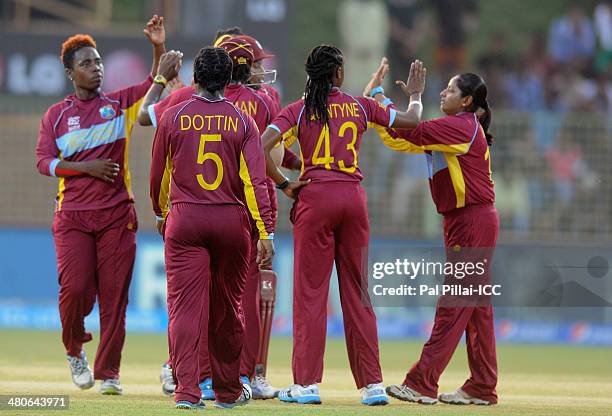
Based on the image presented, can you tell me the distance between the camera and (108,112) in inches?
409

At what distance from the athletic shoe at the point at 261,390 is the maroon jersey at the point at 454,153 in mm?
1907

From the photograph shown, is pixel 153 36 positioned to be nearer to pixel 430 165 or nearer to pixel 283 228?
pixel 430 165

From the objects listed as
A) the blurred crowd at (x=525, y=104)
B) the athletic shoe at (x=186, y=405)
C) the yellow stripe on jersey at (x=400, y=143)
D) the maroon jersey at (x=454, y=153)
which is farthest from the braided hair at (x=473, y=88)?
the blurred crowd at (x=525, y=104)

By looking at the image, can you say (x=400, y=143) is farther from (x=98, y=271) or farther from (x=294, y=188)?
(x=98, y=271)

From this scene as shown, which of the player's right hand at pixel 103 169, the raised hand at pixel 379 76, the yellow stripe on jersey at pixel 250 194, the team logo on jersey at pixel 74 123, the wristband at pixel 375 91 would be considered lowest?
the yellow stripe on jersey at pixel 250 194

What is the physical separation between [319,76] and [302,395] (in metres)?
2.31

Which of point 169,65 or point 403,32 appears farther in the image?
point 403,32

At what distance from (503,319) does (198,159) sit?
9.72m

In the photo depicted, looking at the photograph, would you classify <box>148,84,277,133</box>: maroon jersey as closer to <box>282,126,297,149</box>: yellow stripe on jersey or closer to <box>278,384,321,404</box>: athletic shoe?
<box>282,126,297,149</box>: yellow stripe on jersey

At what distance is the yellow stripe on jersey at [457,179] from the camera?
383 inches

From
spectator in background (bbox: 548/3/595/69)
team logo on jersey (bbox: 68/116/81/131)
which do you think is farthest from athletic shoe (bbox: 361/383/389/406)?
spectator in background (bbox: 548/3/595/69)

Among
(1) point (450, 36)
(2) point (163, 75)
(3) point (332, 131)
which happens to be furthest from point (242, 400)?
(1) point (450, 36)

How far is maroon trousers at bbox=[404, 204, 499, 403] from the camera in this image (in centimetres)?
960

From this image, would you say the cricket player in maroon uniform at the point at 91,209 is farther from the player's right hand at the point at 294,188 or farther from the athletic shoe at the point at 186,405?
the athletic shoe at the point at 186,405
